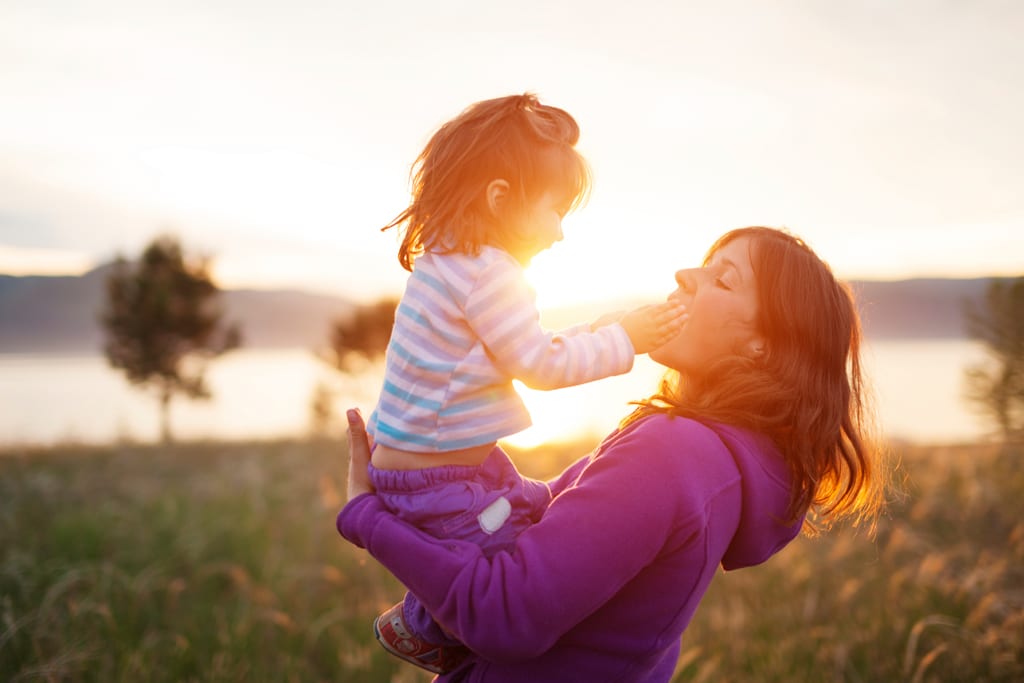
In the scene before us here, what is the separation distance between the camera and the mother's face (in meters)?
1.85

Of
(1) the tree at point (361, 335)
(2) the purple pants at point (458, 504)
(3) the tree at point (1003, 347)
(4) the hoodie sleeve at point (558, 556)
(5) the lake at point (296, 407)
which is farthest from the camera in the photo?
(1) the tree at point (361, 335)

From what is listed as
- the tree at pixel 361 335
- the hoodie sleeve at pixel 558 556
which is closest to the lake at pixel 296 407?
the hoodie sleeve at pixel 558 556

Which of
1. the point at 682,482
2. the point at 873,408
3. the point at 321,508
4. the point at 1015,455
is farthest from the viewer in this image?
the point at 321,508

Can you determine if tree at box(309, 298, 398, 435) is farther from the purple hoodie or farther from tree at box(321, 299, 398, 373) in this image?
the purple hoodie

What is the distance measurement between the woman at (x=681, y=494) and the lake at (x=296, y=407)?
1.25 ft

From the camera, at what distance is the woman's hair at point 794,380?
1.76 metres

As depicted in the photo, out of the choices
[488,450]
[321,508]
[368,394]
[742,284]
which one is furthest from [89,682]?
[368,394]

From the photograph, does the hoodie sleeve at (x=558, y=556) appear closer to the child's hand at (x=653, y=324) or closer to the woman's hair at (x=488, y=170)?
the child's hand at (x=653, y=324)

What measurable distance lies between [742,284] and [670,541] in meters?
0.70

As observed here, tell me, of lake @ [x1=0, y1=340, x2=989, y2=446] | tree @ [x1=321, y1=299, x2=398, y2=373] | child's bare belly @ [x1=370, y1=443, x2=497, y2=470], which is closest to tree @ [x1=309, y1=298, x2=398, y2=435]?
tree @ [x1=321, y1=299, x2=398, y2=373]

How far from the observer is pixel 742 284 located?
1.86 m

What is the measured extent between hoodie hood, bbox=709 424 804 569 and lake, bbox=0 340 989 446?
20.9 inches

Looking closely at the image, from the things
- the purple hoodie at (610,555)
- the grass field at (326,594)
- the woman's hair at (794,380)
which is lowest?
the grass field at (326,594)

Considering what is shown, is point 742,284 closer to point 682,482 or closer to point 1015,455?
point 682,482
